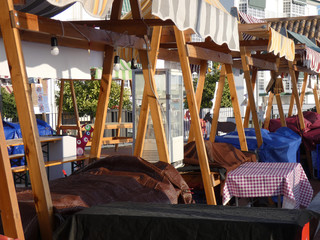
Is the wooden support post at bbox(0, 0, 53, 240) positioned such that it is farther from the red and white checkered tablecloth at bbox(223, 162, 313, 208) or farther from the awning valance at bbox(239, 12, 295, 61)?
the awning valance at bbox(239, 12, 295, 61)

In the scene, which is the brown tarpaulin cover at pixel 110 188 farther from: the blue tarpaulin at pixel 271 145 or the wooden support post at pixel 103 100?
the blue tarpaulin at pixel 271 145

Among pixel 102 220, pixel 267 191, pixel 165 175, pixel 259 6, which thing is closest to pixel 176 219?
pixel 102 220

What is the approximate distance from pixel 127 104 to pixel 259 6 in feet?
105

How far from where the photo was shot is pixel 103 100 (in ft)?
19.3

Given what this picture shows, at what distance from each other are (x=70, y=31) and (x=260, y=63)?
6659 mm

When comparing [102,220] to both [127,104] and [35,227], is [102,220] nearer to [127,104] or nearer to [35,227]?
[35,227]

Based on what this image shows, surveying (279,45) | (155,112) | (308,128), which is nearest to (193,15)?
(155,112)

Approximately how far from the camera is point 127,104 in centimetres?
2323

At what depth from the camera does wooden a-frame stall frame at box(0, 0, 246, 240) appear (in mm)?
3502

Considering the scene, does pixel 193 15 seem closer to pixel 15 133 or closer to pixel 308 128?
pixel 15 133

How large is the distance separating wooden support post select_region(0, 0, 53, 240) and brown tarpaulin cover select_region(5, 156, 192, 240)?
12 centimetres

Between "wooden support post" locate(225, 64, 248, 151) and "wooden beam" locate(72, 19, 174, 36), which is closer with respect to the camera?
"wooden beam" locate(72, 19, 174, 36)

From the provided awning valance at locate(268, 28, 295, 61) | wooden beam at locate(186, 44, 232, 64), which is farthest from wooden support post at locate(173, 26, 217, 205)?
awning valance at locate(268, 28, 295, 61)

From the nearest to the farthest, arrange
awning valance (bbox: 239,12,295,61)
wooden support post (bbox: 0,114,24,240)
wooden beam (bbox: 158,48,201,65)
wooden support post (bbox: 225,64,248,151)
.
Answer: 1. wooden support post (bbox: 0,114,24,240)
2. awning valance (bbox: 239,12,295,61)
3. wooden beam (bbox: 158,48,201,65)
4. wooden support post (bbox: 225,64,248,151)
